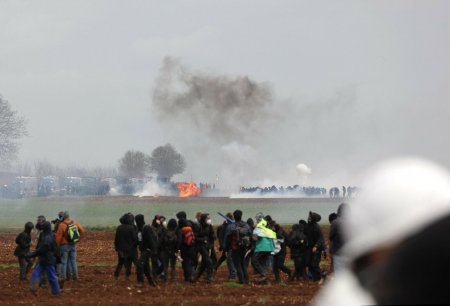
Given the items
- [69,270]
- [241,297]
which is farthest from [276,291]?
[69,270]

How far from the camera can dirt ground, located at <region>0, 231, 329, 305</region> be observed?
63.3 ft

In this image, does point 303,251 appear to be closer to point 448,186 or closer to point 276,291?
point 276,291

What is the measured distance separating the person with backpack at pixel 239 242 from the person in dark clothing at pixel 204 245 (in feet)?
2.57

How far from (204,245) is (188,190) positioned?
100203 millimetres

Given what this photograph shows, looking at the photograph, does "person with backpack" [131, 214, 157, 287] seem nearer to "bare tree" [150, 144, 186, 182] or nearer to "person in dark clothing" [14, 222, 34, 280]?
"person in dark clothing" [14, 222, 34, 280]


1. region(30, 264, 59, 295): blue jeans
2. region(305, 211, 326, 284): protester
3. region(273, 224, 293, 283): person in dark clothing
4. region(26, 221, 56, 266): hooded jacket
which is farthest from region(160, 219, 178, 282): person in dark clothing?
region(26, 221, 56, 266): hooded jacket

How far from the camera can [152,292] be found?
21578mm

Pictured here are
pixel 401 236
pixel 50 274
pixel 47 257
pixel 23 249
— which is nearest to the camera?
pixel 401 236

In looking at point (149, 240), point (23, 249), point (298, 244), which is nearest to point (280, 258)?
point (298, 244)

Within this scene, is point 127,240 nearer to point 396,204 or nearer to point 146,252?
point 146,252

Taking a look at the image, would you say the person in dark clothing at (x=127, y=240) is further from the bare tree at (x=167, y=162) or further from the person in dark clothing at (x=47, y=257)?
the bare tree at (x=167, y=162)

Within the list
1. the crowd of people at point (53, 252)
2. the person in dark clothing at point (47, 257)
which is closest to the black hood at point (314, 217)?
the crowd of people at point (53, 252)

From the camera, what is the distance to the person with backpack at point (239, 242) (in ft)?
77.7

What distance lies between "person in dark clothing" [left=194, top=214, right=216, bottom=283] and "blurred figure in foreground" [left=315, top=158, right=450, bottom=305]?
877 inches
